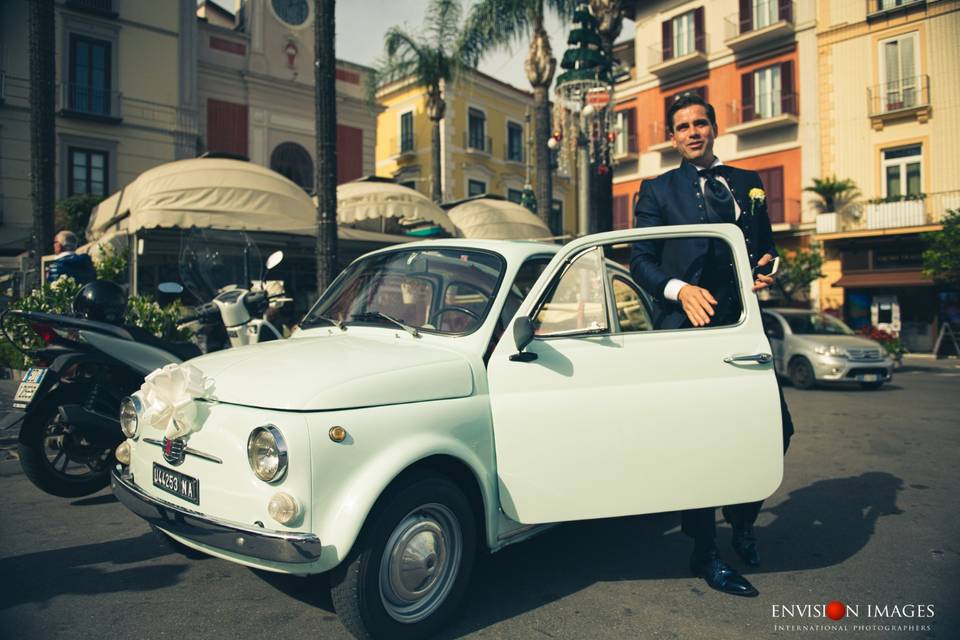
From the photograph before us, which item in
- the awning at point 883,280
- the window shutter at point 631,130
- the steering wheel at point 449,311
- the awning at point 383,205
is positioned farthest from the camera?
the window shutter at point 631,130

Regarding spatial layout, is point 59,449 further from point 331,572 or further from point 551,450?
point 551,450

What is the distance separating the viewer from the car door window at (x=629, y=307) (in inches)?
151

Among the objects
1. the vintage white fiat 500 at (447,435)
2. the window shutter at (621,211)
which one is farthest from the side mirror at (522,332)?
the window shutter at (621,211)

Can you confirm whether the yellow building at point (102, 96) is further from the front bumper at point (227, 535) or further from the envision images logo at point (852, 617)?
the envision images logo at point (852, 617)

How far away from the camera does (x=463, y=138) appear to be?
3253 cm

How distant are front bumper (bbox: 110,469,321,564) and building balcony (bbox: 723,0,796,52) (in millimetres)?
26937

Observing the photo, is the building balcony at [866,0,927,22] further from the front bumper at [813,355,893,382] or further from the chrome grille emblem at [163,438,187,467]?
the chrome grille emblem at [163,438,187,467]

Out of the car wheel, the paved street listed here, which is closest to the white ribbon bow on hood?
the paved street

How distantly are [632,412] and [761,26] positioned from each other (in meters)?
26.9

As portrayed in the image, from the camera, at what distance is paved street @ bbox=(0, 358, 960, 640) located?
293 cm

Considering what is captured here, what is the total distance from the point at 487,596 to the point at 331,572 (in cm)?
92

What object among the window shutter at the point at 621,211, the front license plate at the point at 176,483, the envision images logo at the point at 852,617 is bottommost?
the envision images logo at the point at 852,617

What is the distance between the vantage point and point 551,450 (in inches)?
118

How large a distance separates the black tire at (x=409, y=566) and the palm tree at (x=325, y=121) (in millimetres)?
5998
